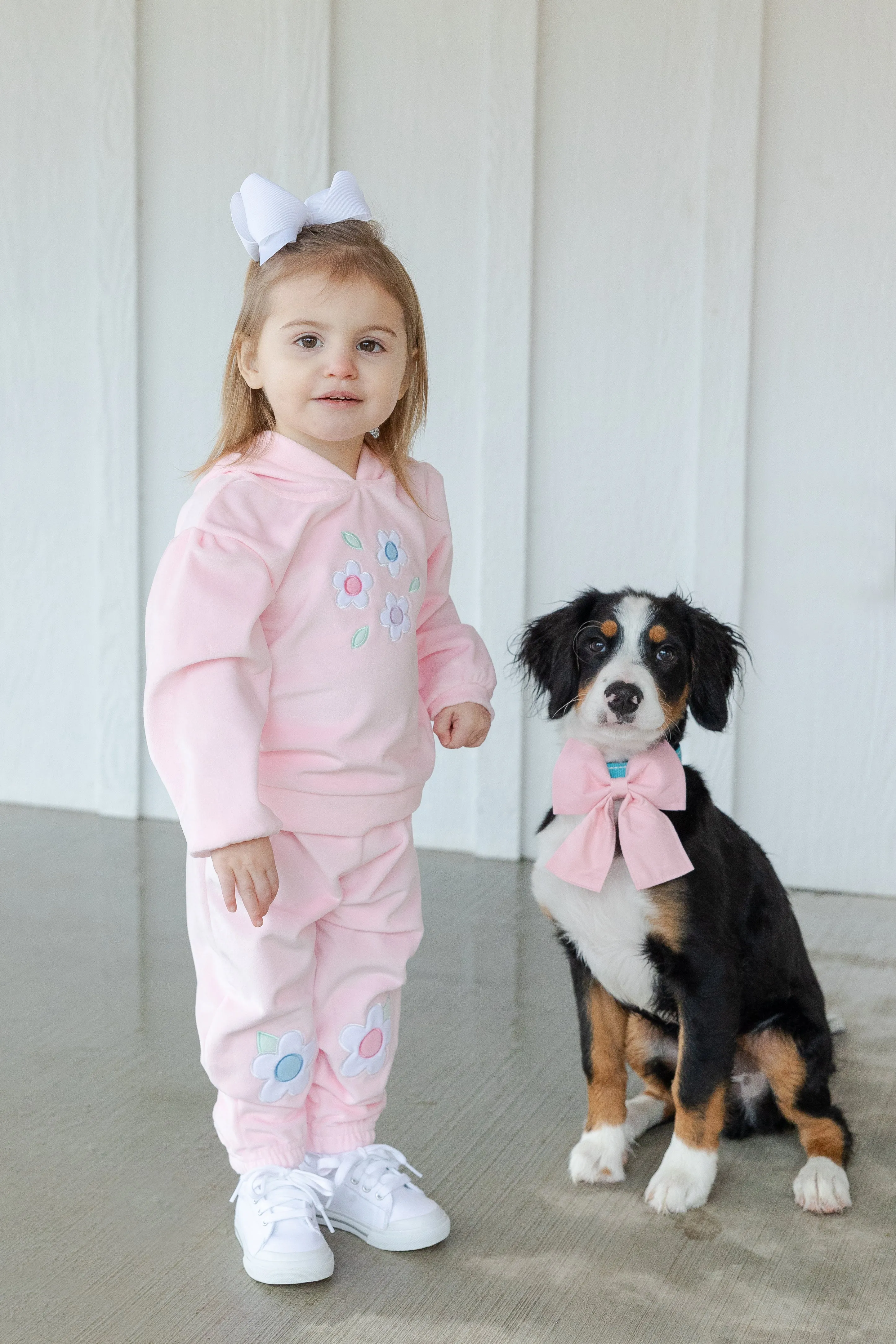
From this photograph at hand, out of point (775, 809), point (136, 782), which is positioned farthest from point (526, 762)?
point (136, 782)

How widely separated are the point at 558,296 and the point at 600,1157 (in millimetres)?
2173

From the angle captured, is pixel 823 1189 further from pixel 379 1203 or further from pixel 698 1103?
pixel 379 1203

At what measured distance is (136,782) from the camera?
12.2 feet

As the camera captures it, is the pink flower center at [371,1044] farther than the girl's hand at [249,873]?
Yes

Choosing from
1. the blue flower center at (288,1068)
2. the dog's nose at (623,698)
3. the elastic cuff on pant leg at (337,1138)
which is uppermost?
the dog's nose at (623,698)

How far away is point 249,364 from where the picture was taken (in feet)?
5.51

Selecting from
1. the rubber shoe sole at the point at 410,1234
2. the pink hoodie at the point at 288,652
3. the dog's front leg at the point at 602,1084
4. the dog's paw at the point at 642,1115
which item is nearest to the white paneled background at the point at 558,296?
the dog's paw at the point at 642,1115

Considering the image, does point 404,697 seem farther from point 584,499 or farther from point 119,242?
point 119,242

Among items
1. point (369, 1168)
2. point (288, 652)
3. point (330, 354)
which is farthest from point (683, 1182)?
point (330, 354)

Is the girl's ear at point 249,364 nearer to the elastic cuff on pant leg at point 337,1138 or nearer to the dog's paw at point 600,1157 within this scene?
the elastic cuff on pant leg at point 337,1138

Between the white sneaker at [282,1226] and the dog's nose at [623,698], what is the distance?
725mm

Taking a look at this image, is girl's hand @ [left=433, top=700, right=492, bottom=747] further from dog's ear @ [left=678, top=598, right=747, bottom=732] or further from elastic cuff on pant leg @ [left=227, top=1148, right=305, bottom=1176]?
elastic cuff on pant leg @ [left=227, top=1148, right=305, bottom=1176]

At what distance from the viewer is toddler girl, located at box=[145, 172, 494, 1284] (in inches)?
60.0

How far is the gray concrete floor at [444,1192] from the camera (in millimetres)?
1545
